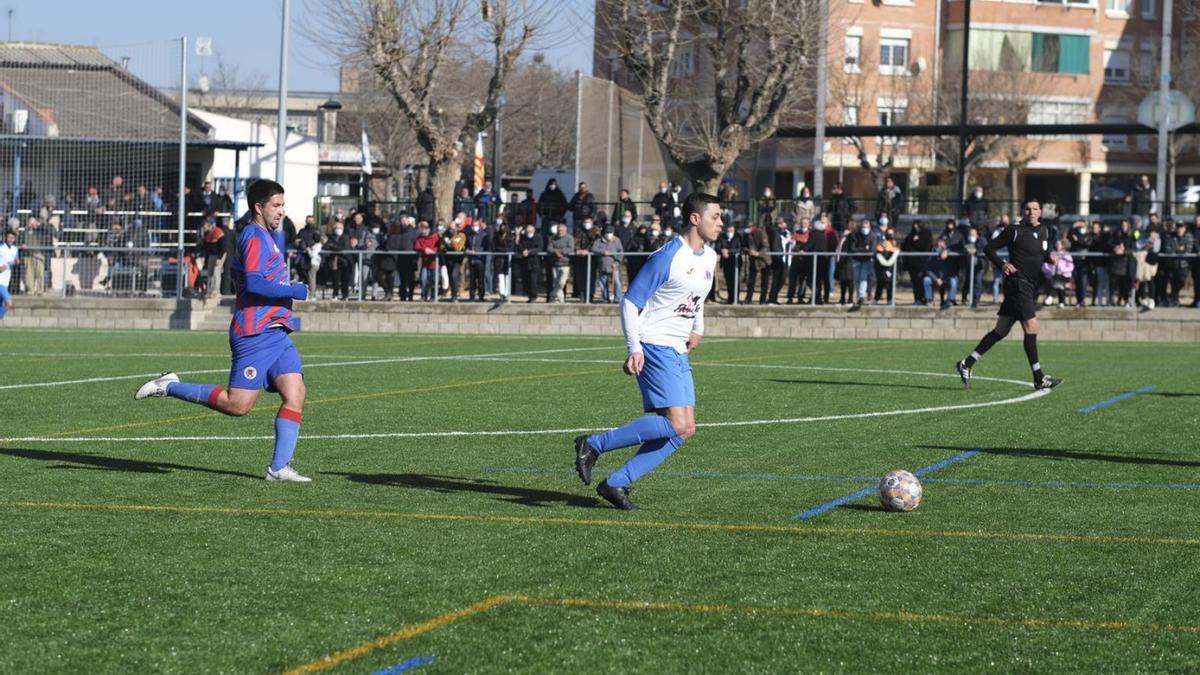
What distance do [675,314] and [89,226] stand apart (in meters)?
28.2

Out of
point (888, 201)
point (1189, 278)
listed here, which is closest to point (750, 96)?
point (888, 201)

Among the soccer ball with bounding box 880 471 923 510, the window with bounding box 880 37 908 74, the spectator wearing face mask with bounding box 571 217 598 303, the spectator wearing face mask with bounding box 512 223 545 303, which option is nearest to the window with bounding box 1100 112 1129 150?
the window with bounding box 880 37 908 74

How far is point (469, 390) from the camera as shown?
1852 centimetres

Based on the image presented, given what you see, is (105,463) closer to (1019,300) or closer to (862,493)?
(862,493)

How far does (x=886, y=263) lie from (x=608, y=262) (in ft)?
17.4

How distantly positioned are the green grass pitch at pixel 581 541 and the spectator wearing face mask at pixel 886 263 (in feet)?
49.6

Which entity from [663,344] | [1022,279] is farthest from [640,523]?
[1022,279]

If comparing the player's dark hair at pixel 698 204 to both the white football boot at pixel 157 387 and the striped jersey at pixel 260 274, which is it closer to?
the striped jersey at pixel 260 274

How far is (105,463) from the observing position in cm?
1188

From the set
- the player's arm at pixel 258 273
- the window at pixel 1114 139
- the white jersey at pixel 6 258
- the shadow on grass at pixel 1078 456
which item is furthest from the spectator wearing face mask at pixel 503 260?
the window at pixel 1114 139

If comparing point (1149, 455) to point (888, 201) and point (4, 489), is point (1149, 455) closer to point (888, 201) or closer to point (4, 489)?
point (4, 489)

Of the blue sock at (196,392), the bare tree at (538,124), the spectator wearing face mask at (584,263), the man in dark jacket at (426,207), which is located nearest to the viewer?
the blue sock at (196,392)

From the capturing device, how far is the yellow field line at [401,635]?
19.7 ft

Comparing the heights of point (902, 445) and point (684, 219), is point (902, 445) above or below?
below
